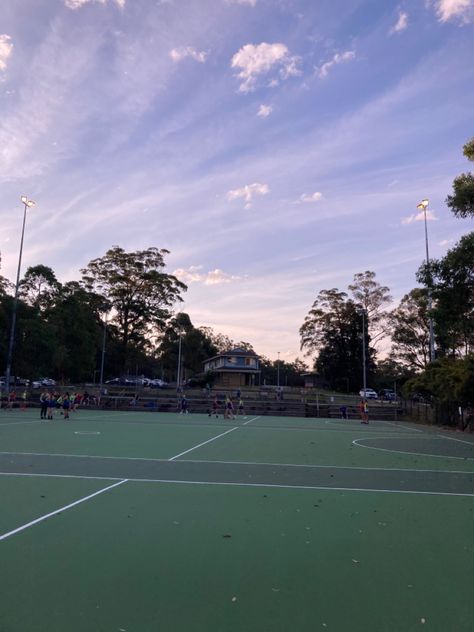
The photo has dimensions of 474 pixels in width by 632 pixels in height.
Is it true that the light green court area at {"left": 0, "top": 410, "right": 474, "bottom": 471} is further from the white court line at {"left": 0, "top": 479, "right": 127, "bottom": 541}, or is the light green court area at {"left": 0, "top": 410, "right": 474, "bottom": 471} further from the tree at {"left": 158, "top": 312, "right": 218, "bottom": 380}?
the tree at {"left": 158, "top": 312, "right": 218, "bottom": 380}

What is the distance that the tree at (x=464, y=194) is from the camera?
1722cm

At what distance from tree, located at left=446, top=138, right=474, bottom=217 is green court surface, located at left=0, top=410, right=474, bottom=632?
33.1 feet

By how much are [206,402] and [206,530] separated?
37771 millimetres

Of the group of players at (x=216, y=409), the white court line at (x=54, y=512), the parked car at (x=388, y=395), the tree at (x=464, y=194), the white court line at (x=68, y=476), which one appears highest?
the tree at (x=464, y=194)

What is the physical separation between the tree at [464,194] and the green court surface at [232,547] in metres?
10.1

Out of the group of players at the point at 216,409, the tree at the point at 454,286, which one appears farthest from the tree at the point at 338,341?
the tree at the point at 454,286

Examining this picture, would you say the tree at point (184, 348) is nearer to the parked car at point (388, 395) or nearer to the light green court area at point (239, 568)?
the parked car at point (388, 395)

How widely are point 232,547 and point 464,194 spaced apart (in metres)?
15.7

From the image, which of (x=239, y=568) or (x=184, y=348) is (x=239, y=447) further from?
(x=184, y=348)

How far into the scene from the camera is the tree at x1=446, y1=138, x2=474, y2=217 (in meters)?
17.2

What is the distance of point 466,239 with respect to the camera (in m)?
17.0

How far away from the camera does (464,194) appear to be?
1722 cm

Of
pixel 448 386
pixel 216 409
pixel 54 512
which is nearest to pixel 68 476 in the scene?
pixel 54 512

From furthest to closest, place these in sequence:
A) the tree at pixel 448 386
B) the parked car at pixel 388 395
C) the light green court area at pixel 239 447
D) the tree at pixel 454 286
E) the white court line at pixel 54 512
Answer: the parked car at pixel 388 395 < the tree at pixel 448 386 < the tree at pixel 454 286 < the light green court area at pixel 239 447 < the white court line at pixel 54 512
